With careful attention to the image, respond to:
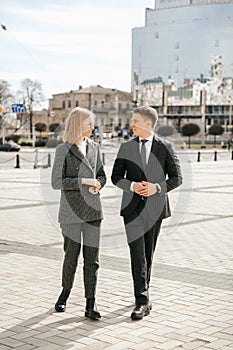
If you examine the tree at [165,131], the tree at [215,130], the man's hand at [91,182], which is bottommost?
the tree at [215,130]

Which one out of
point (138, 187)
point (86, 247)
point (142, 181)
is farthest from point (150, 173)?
point (86, 247)

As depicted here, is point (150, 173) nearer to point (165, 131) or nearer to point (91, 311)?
point (91, 311)

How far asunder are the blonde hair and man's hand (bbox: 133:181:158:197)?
0.64m

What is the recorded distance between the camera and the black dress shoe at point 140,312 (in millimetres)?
5805

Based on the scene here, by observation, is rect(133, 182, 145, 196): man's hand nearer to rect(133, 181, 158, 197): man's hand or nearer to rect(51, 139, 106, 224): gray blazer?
rect(133, 181, 158, 197): man's hand

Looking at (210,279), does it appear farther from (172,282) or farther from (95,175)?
(95,175)

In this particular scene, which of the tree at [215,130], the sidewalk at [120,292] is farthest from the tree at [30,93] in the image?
the sidewalk at [120,292]

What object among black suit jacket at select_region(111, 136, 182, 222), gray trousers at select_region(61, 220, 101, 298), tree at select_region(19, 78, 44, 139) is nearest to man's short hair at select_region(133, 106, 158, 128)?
black suit jacket at select_region(111, 136, 182, 222)

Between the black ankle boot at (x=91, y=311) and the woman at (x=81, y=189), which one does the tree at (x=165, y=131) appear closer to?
the woman at (x=81, y=189)

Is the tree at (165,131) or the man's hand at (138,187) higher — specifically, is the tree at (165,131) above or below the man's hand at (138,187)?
above

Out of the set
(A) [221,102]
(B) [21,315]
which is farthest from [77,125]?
(A) [221,102]

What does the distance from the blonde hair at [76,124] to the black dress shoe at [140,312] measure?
1545mm

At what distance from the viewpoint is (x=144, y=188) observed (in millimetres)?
5773

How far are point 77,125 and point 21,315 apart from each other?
1752 millimetres
